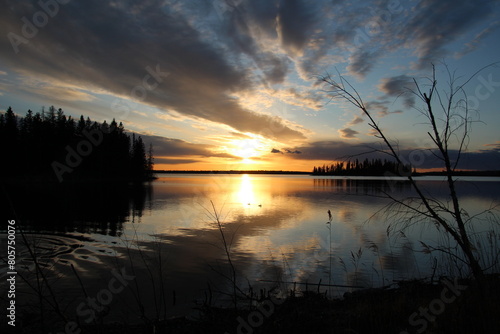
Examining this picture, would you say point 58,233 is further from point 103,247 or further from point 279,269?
point 279,269

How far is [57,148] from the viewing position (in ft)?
217

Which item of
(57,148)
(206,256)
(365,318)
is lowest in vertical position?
(206,256)

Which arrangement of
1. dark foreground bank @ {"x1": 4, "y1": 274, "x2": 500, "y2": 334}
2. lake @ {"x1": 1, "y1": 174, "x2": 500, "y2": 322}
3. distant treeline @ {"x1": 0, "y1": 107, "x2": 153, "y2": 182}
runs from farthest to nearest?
1. distant treeline @ {"x1": 0, "y1": 107, "x2": 153, "y2": 182}
2. lake @ {"x1": 1, "y1": 174, "x2": 500, "y2": 322}
3. dark foreground bank @ {"x1": 4, "y1": 274, "x2": 500, "y2": 334}

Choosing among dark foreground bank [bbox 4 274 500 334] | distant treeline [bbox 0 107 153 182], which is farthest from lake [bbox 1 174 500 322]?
Result: distant treeline [bbox 0 107 153 182]

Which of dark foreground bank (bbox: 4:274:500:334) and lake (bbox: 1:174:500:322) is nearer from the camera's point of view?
dark foreground bank (bbox: 4:274:500:334)

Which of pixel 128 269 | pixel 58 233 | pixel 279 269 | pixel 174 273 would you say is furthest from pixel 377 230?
pixel 58 233

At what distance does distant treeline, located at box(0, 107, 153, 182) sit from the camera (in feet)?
197

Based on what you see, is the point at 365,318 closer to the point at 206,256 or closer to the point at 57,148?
the point at 206,256

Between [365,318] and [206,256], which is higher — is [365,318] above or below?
above

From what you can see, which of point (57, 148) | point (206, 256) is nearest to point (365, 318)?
point (206, 256)

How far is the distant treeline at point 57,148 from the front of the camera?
2365 inches

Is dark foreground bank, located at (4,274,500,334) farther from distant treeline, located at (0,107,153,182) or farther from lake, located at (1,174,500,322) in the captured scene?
distant treeline, located at (0,107,153,182)

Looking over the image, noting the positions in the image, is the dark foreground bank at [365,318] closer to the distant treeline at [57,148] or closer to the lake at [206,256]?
the lake at [206,256]

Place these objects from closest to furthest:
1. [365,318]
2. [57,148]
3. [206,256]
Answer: [365,318]
[206,256]
[57,148]
